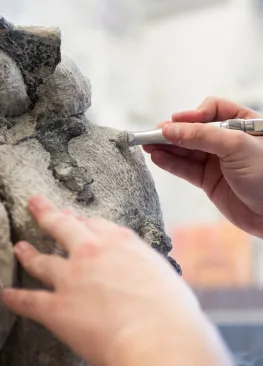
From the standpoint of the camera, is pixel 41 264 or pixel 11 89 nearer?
pixel 41 264

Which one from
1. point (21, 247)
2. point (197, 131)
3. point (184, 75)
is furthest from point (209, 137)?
point (184, 75)

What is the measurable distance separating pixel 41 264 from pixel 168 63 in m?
1.23

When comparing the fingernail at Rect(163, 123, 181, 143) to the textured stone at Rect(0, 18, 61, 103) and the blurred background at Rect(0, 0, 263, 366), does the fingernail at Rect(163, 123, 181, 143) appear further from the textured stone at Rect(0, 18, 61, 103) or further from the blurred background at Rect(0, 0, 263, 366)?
the blurred background at Rect(0, 0, 263, 366)

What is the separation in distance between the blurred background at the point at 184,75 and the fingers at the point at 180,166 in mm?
561

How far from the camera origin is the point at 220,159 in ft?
2.25

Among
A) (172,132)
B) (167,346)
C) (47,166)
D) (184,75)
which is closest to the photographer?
(167,346)

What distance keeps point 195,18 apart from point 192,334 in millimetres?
1325

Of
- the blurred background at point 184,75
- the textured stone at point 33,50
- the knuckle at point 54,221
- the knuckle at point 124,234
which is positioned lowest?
the blurred background at point 184,75

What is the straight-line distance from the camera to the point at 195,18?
1.56 m

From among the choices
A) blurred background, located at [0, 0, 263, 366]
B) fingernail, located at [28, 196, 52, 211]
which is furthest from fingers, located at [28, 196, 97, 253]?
blurred background, located at [0, 0, 263, 366]

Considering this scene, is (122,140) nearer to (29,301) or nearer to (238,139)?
(238,139)

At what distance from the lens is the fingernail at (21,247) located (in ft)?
1.45

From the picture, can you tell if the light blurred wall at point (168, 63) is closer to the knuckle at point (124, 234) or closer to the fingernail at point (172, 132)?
the fingernail at point (172, 132)

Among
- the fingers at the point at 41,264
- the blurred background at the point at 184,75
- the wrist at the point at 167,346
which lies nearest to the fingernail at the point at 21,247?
the fingers at the point at 41,264
